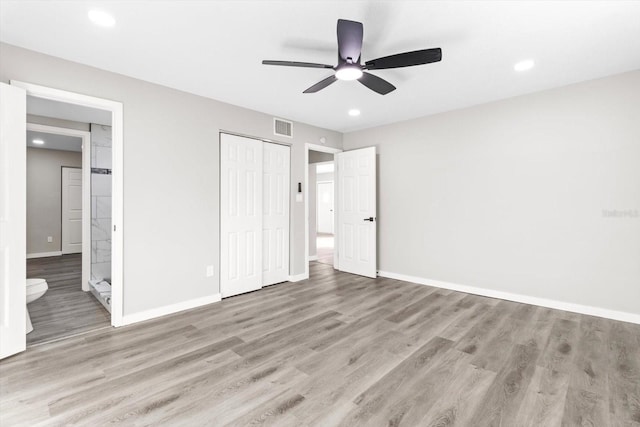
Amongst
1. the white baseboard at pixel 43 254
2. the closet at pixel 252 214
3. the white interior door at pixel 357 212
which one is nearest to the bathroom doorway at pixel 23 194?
the closet at pixel 252 214

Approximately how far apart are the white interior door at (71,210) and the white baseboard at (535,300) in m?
7.52

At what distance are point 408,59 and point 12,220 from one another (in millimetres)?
3352

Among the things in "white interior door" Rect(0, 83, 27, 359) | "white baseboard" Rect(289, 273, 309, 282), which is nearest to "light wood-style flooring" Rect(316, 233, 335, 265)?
"white baseboard" Rect(289, 273, 309, 282)

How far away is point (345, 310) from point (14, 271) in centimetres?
305

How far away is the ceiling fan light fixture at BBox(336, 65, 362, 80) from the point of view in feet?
7.41

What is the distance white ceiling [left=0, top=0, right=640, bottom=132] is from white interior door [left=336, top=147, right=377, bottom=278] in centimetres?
171

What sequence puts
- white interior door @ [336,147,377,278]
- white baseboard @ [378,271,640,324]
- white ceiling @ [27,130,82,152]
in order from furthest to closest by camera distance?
white ceiling @ [27,130,82,152] < white interior door @ [336,147,377,278] < white baseboard @ [378,271,640,324]

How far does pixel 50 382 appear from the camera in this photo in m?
2.06

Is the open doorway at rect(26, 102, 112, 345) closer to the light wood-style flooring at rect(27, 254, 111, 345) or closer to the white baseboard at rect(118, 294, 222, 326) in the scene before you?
the light wood-style flooring at rect(27, 254, 111, 345)

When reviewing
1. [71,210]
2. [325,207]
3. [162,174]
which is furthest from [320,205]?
[162,174]

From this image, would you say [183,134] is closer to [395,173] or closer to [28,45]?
[28,45]

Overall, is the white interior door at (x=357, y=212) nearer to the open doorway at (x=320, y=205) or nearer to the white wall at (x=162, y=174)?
the open doorway at (x=320, y=205)

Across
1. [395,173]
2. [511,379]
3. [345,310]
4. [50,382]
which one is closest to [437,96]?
[395,173]

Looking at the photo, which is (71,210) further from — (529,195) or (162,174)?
(529,195)
